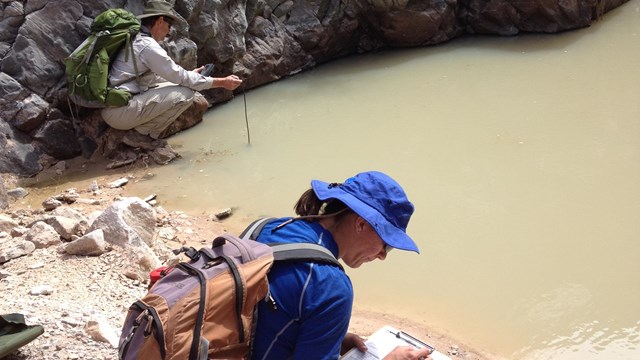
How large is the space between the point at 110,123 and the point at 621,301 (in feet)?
15.2

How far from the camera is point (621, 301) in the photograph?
3805mm

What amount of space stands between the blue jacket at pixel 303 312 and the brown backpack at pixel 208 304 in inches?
1.6

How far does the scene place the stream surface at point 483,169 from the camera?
12.6 ft

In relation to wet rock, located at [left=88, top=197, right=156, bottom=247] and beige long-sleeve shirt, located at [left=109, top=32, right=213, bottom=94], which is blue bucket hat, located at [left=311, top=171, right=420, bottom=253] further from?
beige long-sleeve shirt, located at [left=109, top=32, right=213, bottom=94]

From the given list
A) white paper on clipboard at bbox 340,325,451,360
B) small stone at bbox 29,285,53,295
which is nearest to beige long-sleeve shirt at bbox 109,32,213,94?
small stone at bbox 29,285,53,295

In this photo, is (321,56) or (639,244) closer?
(639,244)

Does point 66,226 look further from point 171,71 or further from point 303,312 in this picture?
point 303,312

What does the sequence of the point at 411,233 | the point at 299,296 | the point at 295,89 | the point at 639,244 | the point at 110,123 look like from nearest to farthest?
the point at 299,296
the point at 639,244
the point at 411,233
the point at 110,123
the point at 295,89

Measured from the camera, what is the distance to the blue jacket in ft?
Answer: 6.06

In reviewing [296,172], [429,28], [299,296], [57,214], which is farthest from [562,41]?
[299,296]

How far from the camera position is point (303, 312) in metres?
1.86

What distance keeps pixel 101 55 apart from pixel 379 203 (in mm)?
4367

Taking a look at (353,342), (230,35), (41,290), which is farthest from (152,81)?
(353,342)

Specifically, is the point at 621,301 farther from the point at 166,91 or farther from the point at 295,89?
the point at 295,89
